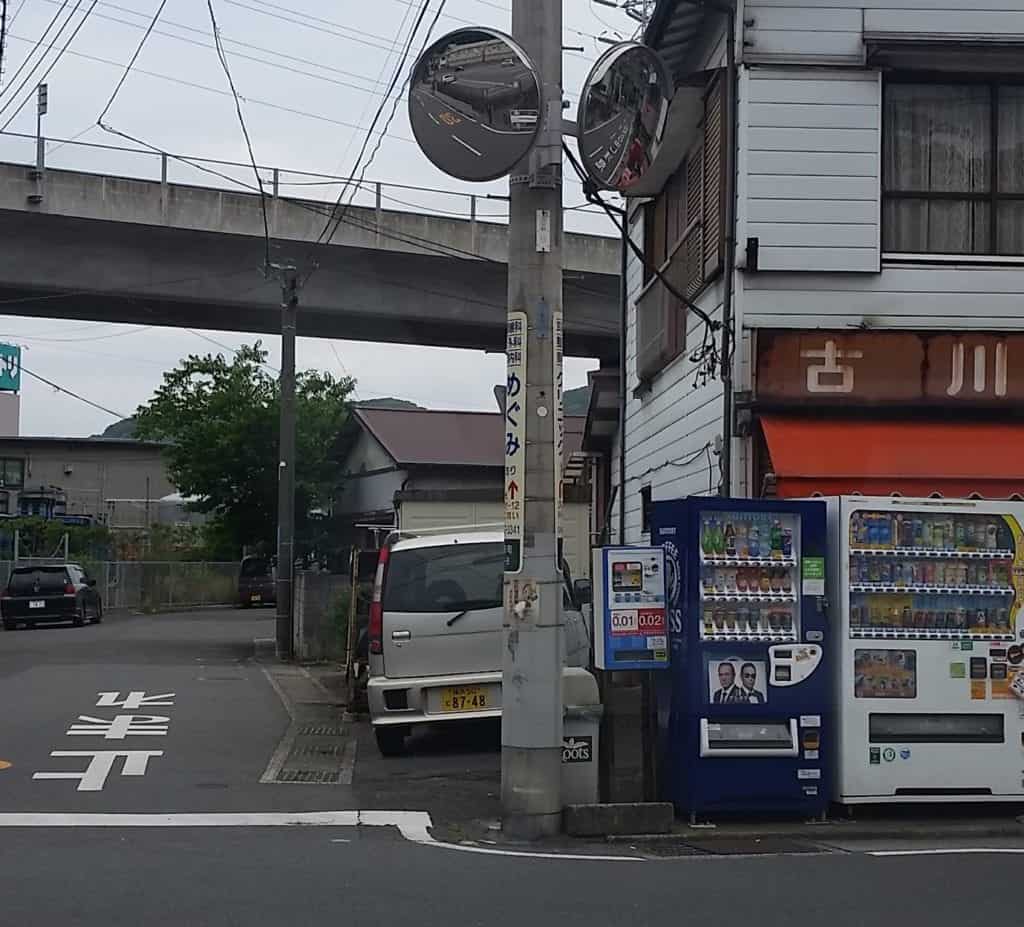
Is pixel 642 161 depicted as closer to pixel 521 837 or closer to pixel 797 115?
pixel 797 115

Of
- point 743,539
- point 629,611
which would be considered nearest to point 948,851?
point 743,539

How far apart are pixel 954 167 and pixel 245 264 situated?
17352mm

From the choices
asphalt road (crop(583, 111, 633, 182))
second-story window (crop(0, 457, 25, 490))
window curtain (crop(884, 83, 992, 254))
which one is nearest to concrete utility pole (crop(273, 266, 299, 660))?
window curtain (crop(884, 83, 992, 254))

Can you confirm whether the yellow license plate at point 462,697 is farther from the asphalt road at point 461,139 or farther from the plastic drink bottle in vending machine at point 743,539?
the asphalt road at point 461,139

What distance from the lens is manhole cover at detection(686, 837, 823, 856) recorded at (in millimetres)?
9070

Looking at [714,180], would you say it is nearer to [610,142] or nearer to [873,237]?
[873,237]

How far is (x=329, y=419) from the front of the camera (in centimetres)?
4591

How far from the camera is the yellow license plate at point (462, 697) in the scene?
41.6 ft

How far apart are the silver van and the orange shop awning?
231cm

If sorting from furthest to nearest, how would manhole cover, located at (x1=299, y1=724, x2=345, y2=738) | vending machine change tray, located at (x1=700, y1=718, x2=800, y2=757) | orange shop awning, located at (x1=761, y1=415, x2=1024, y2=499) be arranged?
manhole cover, located at (x1=299, y1=724, x2=345, y2=738), orange shop awning, located at (x1=761, y1=415, x2=1024, y2=499), vending machine change tray, located at (x1=700, y1=718, x2=800, y2=757)

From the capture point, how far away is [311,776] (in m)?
12.0

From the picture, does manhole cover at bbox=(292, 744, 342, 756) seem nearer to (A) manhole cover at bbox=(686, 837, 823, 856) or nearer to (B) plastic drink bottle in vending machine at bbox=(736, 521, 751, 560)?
(A) manhole cover at bbox=(686, 837, 823, 856)

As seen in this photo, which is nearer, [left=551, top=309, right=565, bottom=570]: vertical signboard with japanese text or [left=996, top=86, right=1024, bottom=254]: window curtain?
[left=551, top=309, right=565, bottom=570]: vertical signboard with japanese text

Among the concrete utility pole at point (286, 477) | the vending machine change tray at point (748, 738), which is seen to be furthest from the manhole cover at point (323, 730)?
the concrete utility pole at point (286, 477)
